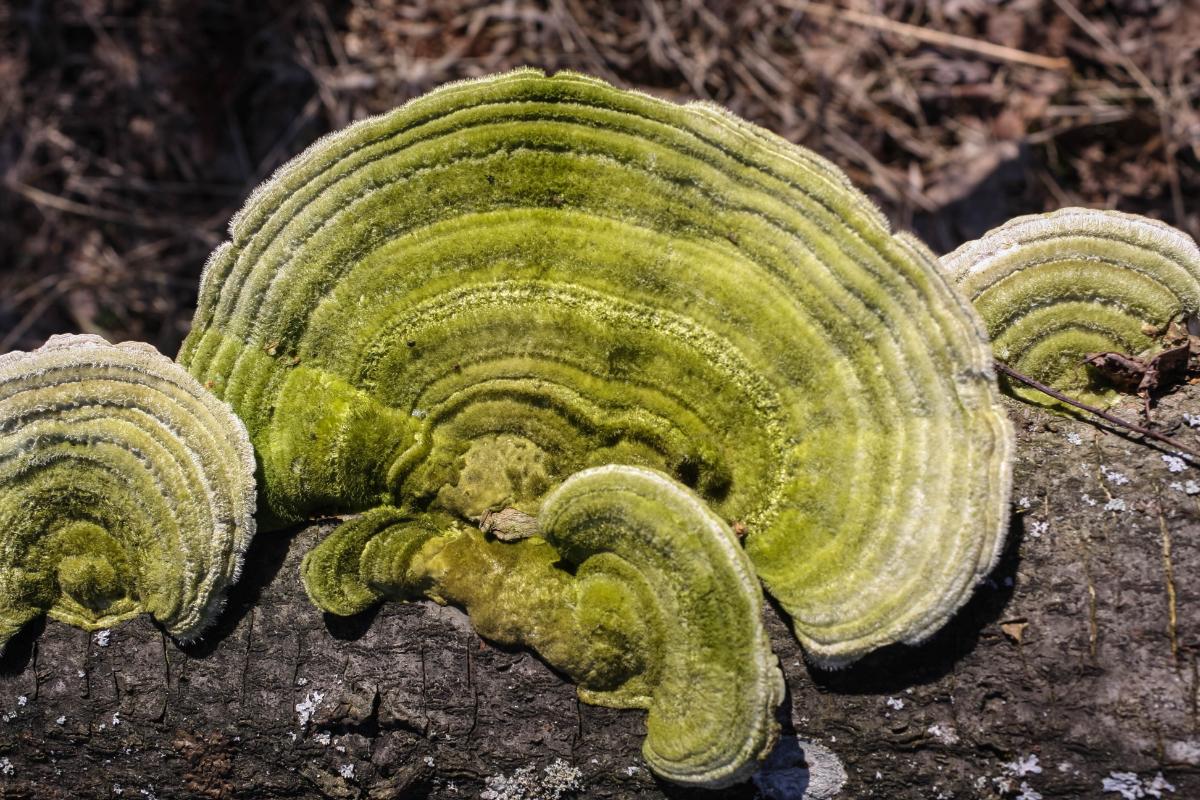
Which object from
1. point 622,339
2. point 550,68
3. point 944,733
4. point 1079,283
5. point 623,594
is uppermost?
point 550,68

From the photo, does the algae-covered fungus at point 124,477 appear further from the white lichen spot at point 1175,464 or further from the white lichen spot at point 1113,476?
the white lichen spot at point 1175,464

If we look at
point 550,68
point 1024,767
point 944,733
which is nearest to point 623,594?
point 944,733

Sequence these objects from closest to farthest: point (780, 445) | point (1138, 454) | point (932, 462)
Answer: point (932, 462) → point (780, 445) → point (1138, 454)

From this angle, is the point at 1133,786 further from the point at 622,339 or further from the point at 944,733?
the point at 622,339

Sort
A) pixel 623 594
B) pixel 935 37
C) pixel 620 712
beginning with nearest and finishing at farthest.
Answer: pixel 623 594
pixel 620 712
pixel 935 37

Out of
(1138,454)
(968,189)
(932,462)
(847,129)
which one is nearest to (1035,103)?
(968,189)

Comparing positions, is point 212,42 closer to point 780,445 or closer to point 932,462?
point 780,445

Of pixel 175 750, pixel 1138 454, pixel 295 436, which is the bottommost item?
pixel 175 750
